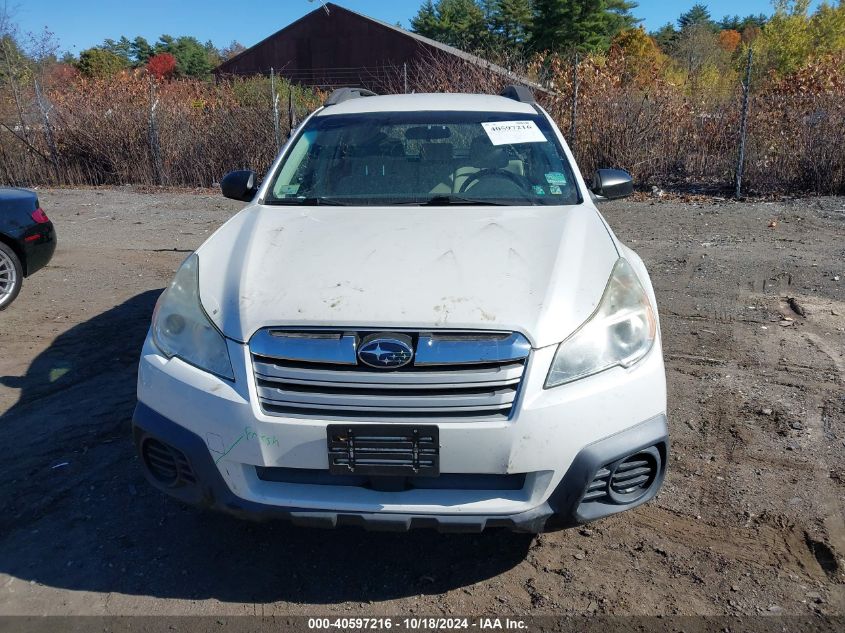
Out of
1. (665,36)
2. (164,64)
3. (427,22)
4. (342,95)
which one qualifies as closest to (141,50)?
(164,64)

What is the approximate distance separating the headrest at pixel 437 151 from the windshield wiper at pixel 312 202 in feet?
2.00

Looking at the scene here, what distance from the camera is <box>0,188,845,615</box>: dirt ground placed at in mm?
2646

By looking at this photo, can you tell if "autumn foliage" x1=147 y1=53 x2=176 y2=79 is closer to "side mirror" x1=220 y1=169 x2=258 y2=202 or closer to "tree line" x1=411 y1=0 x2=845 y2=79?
"tree line" x1=411 y1=0 x2=845 y2=79

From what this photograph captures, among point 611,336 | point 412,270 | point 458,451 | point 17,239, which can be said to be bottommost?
point 458,451

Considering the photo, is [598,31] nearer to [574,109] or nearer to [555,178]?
[574,109]

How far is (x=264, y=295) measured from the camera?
2.59 meters

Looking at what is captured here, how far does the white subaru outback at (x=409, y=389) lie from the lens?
2.34 metres

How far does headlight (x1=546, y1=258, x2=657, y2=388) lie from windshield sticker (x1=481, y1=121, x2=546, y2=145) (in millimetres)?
1517

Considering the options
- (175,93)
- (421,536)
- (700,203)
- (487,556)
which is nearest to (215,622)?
(421,536)

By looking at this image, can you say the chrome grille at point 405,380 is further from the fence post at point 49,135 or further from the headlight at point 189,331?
the fence post at point 49,135

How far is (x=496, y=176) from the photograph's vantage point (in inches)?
151

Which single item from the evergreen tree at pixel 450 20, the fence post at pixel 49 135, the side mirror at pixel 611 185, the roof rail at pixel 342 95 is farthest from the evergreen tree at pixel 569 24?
the side mirror at pixel 611 185

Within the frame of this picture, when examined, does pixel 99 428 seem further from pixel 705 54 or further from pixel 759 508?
pixel 705 54

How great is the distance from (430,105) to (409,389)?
2574mm
